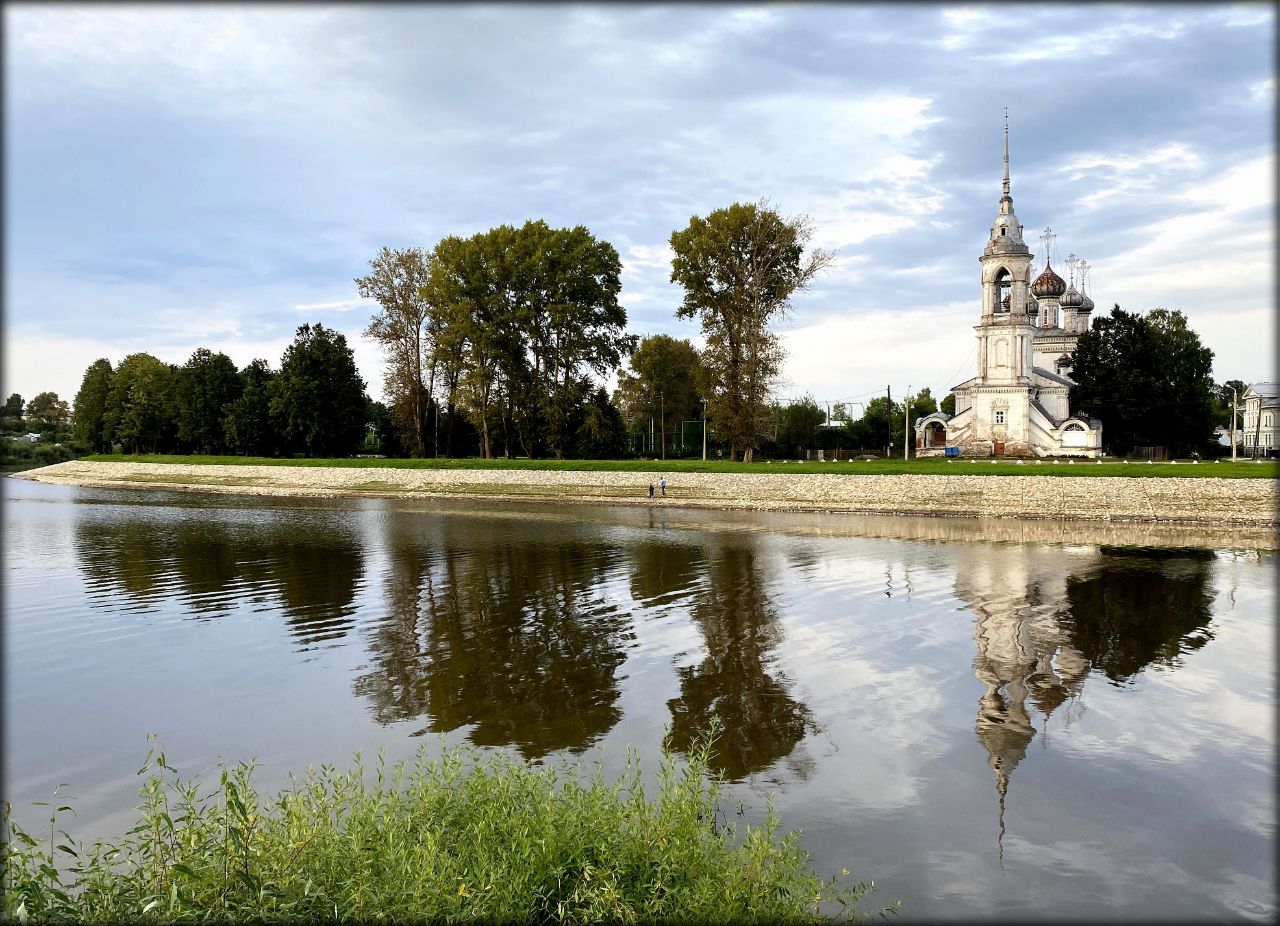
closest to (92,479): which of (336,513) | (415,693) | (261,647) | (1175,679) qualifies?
(336,513)

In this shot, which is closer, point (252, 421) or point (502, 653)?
point (502, 653)

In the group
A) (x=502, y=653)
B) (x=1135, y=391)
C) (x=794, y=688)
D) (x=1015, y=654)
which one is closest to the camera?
(x=794, y=688)

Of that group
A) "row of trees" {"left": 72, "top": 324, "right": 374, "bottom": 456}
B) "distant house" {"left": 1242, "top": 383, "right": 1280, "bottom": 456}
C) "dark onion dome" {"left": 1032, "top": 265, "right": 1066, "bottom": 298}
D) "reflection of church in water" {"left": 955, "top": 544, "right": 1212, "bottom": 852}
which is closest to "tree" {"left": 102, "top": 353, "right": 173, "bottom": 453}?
"row of trees" {"left": 72, "top": 324, "right": 374, "bottom": 456}

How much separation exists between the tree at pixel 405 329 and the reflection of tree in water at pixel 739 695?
63.2 metres

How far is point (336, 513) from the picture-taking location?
46531 mm

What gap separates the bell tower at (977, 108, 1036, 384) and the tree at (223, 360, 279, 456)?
76.4 meters

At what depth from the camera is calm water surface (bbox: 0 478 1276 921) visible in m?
8.56

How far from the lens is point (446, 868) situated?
619cm

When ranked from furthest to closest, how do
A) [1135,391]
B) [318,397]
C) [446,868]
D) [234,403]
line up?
[234,403], [318,397], [1135,391], [446,868]

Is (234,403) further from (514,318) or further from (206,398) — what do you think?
(514,318)

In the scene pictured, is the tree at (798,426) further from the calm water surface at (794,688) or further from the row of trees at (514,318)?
the calm water surface at (794,688)

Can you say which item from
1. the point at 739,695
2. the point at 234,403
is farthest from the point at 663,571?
the point at 234,403

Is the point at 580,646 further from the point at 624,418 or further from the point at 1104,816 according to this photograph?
the point at 624,418

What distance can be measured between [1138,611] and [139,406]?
113625 millimetres
